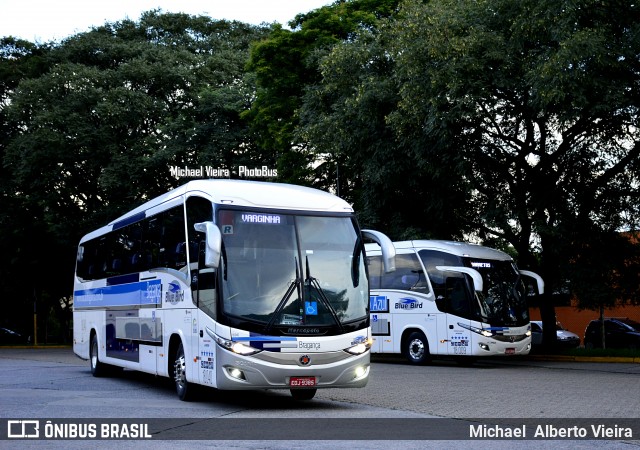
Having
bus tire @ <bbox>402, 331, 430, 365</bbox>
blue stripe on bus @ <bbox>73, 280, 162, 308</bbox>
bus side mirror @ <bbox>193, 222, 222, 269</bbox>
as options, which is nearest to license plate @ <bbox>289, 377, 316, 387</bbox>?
bus side mirror @ <bbox>193, 222, 222, 269</bbox>

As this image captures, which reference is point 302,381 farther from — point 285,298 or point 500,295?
point 500,295

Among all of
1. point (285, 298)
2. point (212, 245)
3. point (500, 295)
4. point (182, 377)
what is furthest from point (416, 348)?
point (212, 245)

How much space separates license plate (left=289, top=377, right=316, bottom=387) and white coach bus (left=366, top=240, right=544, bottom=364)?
10.8 metres

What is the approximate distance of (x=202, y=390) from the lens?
625 inches

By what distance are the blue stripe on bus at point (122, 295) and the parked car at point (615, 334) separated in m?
23.3

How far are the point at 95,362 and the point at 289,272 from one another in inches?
381

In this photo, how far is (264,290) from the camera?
45.1 ft

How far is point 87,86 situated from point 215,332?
32492mm

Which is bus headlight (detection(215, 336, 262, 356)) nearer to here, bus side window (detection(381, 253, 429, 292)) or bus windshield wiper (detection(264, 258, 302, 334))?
bus windshield wiper (detection(264, 258, 302, 334))

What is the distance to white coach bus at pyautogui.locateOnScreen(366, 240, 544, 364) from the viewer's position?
25203 millimetres

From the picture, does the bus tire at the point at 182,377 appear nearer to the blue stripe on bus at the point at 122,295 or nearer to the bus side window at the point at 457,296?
the blue stripe on bus at the point at 122,295

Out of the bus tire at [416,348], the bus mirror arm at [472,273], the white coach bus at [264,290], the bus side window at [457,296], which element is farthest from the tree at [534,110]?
the white coach bus at [264,290]

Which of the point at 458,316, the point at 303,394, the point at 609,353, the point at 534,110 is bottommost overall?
the point at 609,353

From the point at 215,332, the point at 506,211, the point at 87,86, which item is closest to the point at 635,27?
the point at 506,211
